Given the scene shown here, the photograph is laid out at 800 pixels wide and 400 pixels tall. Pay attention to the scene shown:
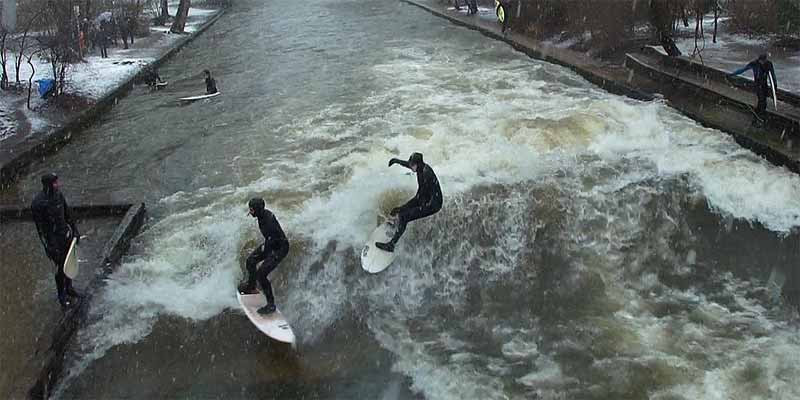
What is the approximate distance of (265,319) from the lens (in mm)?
7645

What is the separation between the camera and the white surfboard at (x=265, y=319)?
24.4ft

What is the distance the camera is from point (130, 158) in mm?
13867

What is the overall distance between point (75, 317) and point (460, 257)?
5.13 metres

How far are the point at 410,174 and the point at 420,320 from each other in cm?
350

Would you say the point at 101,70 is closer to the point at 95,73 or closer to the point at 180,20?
the point at 95,73

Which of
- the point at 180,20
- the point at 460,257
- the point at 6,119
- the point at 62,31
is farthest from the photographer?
the point at 180,20

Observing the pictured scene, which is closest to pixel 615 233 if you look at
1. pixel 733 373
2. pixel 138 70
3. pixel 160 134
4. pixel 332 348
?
pixel 733 373

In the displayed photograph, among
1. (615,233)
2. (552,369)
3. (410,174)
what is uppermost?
(410,174)

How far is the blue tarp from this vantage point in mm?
16703

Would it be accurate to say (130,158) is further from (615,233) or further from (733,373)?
(733,373)

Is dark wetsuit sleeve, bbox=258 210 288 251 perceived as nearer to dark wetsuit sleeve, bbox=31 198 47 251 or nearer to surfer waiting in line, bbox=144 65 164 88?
dark wetsuit sleeve, bbox=31 198 47 251

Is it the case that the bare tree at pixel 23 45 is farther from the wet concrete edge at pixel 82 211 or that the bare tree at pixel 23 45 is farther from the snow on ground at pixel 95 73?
the wet concrete edge at pixel 82 211

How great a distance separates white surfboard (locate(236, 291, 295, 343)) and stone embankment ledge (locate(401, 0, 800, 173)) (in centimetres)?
857

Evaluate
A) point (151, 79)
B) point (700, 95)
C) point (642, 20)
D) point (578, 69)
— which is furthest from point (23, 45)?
point (642, 20)
